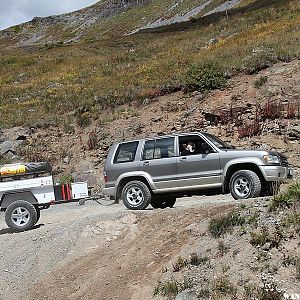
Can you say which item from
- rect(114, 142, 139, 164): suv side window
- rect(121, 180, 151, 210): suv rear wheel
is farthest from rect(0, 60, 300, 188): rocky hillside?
rect(121, 180, 151, 210): suv rear wheel

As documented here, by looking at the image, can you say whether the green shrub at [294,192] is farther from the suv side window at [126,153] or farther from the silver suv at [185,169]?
the suv side window at [126,153]

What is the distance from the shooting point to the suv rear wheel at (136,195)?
12.2 metres

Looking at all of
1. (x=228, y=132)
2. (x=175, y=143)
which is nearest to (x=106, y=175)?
(x=175, y=143)

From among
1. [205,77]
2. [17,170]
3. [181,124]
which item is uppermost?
[205,77]

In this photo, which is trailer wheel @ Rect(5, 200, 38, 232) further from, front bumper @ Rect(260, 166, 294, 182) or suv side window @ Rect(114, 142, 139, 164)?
front bumper @ Rect(260, 166, 294, 182)

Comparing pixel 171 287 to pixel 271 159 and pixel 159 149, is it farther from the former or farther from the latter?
pixel 159 149

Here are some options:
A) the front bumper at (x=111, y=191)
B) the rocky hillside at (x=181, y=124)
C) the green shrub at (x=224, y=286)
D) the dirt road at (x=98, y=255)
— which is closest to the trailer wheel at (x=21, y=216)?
the dirt road at (x=98, y=255)

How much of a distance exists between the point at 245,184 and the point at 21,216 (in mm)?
6005

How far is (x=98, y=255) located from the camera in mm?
9594

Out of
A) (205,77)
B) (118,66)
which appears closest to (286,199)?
(205,77)

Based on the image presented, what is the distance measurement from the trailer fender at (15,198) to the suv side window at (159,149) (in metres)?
3.33

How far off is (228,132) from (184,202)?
6619 millimetres

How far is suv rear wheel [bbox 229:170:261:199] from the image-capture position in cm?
1106

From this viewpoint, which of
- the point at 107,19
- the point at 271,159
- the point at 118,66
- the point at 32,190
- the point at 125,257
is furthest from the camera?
the point at 107,19
